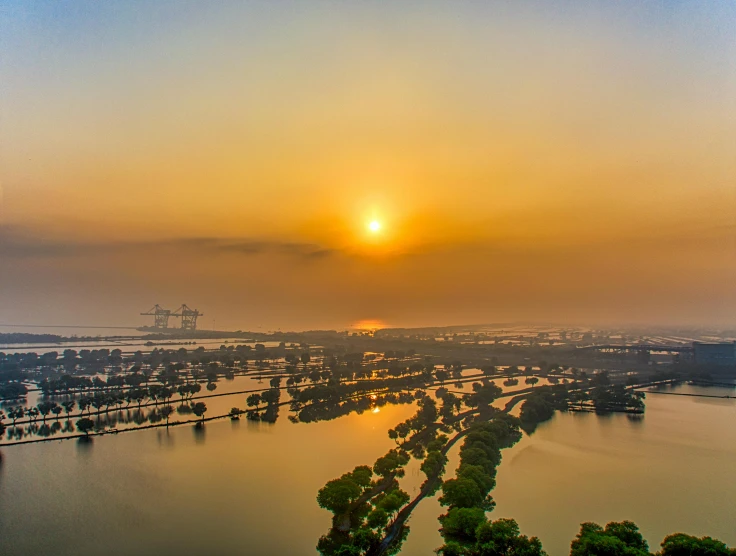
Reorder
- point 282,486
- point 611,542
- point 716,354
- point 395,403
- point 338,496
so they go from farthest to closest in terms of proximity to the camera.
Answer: point 716,354, point 395,403, point 282,486, point 338,496, point 611,542

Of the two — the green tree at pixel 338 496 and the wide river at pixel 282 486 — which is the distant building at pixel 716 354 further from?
the green tree at pixel 338 496

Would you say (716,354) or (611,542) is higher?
(716,354)

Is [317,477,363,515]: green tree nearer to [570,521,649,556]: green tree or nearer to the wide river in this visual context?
the wide river

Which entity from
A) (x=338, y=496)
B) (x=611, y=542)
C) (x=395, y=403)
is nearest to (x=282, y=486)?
(x=338, y=496)

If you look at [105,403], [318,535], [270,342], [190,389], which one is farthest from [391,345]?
[318,535]

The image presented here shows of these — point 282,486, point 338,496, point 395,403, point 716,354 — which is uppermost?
point 716,354

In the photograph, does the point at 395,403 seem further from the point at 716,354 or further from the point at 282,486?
the point at 716,354

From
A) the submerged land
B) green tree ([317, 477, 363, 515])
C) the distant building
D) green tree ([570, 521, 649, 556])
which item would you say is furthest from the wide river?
the distant building
